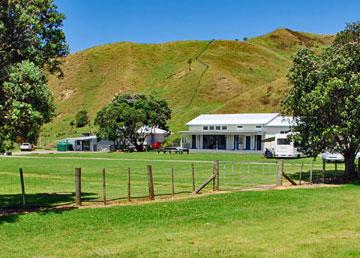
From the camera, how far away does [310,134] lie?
3250 cm

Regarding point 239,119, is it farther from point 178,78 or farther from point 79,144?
point 178,78

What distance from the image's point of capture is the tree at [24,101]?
1769cm

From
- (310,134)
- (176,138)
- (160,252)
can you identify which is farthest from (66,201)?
(176,138)

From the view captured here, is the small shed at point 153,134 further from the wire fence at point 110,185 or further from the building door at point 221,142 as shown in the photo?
the wire fence at point 110,185

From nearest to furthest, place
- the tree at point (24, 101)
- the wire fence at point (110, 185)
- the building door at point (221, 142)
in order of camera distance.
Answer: the tree at point (24, 101)
the wire fence at point (110, 185)
the building door at point (221, 142)

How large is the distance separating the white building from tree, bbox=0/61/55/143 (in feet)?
202

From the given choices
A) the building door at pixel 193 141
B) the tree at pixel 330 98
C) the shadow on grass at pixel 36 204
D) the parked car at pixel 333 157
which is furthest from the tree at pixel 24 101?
the building door at pixel 193 141

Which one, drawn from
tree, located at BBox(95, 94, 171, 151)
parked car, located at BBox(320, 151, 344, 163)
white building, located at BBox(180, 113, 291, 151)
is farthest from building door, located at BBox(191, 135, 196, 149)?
parked car, located at BBox(320, 151, 344, 163)

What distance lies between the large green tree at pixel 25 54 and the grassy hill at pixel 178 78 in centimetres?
8778

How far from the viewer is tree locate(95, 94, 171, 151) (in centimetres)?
9238

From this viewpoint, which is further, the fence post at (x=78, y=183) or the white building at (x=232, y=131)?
the white building at (x=232, y=131)

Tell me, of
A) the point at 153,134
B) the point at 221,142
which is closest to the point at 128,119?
the point at 153,134

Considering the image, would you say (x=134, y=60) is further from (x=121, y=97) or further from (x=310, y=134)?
(x=310, y=134)

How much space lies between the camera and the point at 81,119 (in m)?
132
